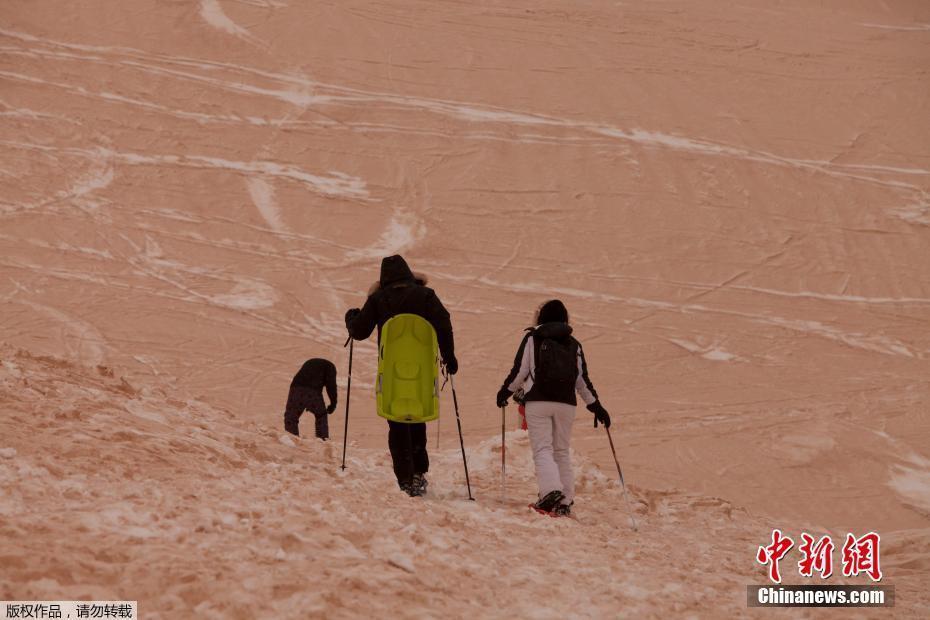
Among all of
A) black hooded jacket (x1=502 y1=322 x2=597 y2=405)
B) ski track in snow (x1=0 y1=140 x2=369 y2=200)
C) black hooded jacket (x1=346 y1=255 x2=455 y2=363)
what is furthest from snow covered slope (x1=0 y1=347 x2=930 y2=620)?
ski track in snow (x1=0 y1=140 x2=369 y2=200)

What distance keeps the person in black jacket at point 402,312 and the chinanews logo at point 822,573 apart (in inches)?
88.3

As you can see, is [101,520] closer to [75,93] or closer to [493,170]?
[493,170]

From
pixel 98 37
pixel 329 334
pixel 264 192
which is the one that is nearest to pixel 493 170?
pixel 264 192

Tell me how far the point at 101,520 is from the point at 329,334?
1030cm

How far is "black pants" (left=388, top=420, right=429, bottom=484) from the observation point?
6.84 meters

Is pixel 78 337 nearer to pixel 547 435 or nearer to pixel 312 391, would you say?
pixel 312 391

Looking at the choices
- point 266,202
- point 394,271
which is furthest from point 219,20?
point 394,271

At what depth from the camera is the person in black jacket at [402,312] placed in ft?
22.1

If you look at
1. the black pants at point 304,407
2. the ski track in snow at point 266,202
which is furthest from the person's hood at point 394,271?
the ski track in snow at point 266,202

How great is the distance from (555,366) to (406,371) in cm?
94

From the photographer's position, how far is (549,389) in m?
6.91

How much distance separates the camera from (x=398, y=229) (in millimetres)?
17422

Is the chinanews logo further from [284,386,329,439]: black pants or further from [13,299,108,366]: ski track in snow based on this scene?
[13,299,108,366]: ski track in snow

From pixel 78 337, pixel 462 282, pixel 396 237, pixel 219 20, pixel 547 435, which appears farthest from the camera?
pixel 219 20
